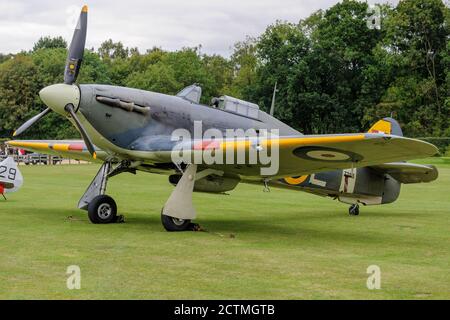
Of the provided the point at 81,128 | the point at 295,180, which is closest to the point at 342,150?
the point at 295,180

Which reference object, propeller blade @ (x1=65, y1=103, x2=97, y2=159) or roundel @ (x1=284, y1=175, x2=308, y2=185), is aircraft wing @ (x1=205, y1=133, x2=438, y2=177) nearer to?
roundel @ (x1=284, y1=175, x2=308, y2=185)

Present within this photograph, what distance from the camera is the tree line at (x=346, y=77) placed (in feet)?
217

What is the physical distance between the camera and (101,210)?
12.1 meters

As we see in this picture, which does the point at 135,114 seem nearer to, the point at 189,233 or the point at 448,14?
the point at 189,233

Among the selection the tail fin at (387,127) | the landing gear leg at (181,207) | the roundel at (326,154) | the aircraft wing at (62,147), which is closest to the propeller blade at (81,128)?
the landing gear leg at (181,207)

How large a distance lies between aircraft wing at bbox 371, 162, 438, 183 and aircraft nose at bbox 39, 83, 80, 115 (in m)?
6.13

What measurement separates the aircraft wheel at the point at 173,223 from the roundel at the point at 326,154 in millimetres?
2211

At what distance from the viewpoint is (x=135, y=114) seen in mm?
11938

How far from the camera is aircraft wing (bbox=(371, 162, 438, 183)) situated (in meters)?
13.4

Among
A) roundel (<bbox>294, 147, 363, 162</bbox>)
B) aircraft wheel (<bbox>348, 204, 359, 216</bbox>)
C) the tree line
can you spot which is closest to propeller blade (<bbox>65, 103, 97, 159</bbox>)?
roundel (<bbox>294, 147, 363, 162</bbox>)

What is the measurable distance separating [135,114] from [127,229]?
6.51ft

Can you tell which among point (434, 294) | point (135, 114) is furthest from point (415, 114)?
point (434, 294)

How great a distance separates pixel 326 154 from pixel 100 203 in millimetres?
4175
